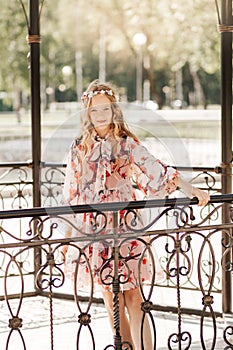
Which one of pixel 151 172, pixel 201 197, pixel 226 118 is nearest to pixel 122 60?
pixel 226 118

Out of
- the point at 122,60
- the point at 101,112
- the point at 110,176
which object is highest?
the point at 122,60

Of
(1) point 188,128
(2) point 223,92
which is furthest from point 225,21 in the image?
(1) point 188,128

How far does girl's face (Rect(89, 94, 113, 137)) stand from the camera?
424 centimetres

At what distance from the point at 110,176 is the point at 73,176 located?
22 centimetres

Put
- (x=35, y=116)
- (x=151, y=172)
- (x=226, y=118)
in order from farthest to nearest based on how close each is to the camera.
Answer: (x=35, y=116)
(x=226, y=118)
(x=151, y=172)

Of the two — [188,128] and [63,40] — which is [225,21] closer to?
[188,128]

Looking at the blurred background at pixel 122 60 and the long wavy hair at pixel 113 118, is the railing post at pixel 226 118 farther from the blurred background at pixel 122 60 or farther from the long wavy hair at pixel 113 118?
the blurred background at pixel 122 60

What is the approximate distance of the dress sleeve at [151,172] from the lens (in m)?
4.19

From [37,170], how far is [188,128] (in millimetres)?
23927

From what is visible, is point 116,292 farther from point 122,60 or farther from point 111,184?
point 122,60

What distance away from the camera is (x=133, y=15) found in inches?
1249

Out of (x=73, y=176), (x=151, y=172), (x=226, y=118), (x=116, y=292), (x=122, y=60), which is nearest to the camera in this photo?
(x=116, y=292)

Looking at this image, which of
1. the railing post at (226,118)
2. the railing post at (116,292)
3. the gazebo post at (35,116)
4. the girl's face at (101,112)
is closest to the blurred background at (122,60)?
the gazebo post at (35,116)

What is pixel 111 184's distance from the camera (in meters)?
4.25
